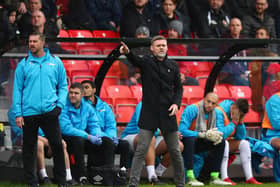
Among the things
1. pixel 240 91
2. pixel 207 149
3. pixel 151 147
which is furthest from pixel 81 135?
pixel 240 91

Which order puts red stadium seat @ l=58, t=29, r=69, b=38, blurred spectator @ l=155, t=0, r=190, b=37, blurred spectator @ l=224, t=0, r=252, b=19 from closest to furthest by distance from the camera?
red stadium seat @ l=58, t=29, r=69, b=38 < blurred spectator @ l=155, t=0, r=190, b=37 < blurred spectator @ l=224, t=0, r=252, b=19

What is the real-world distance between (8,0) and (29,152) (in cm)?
413

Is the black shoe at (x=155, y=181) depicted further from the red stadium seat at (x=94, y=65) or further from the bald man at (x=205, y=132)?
the red stadium seat at (x=94, y=65)

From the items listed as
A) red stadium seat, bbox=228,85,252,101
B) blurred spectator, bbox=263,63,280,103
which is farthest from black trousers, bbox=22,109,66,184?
blurred spectator, bbox=263,63,280,103

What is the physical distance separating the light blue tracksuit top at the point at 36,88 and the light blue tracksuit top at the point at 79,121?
121 cm

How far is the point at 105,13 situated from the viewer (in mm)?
13734

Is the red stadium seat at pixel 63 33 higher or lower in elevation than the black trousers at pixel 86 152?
higher

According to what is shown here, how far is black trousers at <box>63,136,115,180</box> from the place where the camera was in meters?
9.98

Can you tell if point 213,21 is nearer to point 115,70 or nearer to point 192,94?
point 192,94

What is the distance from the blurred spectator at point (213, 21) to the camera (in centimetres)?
1430

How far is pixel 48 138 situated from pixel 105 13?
5.16 m

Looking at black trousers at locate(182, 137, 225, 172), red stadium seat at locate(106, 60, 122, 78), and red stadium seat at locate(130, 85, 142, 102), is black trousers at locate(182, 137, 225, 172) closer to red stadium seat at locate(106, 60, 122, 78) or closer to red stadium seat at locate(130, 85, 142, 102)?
red stadium seat at locate(130, 85, 142, 102)

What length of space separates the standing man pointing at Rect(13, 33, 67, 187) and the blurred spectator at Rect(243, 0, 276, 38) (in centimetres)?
637

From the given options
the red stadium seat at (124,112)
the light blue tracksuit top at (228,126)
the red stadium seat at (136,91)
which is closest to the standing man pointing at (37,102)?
the red stadium seat at (124,112)
